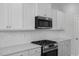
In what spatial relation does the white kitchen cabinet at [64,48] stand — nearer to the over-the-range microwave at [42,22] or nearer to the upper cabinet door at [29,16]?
the over-the-range microwave at [42,22]

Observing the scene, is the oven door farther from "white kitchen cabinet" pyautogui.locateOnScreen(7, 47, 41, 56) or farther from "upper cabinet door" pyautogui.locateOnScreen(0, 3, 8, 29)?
"upper cabinet door" pyautogui.locateOnScreen(0, 3, 8, 29)

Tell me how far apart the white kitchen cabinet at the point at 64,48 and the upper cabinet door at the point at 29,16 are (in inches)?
45.0

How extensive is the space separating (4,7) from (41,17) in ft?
3.23

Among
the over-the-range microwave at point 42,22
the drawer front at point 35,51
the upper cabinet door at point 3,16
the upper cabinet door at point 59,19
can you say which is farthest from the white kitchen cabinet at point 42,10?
the drawer front at point 35,51

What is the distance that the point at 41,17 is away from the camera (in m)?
2.29

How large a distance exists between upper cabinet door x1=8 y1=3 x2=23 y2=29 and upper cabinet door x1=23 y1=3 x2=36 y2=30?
13cm

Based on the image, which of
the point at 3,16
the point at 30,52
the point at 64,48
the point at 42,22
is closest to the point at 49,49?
the point at 30,52

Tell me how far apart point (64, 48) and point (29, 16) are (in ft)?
5.57

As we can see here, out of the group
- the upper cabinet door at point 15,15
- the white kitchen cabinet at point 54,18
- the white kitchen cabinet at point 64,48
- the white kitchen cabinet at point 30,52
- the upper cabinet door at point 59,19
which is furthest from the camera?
the upper cabinet door at point 59,19

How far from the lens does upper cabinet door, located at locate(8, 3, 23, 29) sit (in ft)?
5.92

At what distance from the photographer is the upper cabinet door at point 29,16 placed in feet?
6.75

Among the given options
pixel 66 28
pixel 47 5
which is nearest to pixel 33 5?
pixel 47 5

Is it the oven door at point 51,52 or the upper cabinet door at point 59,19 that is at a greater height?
the upper cabinet door at point 59,19

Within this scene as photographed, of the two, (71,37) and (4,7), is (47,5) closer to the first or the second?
(4,7)
